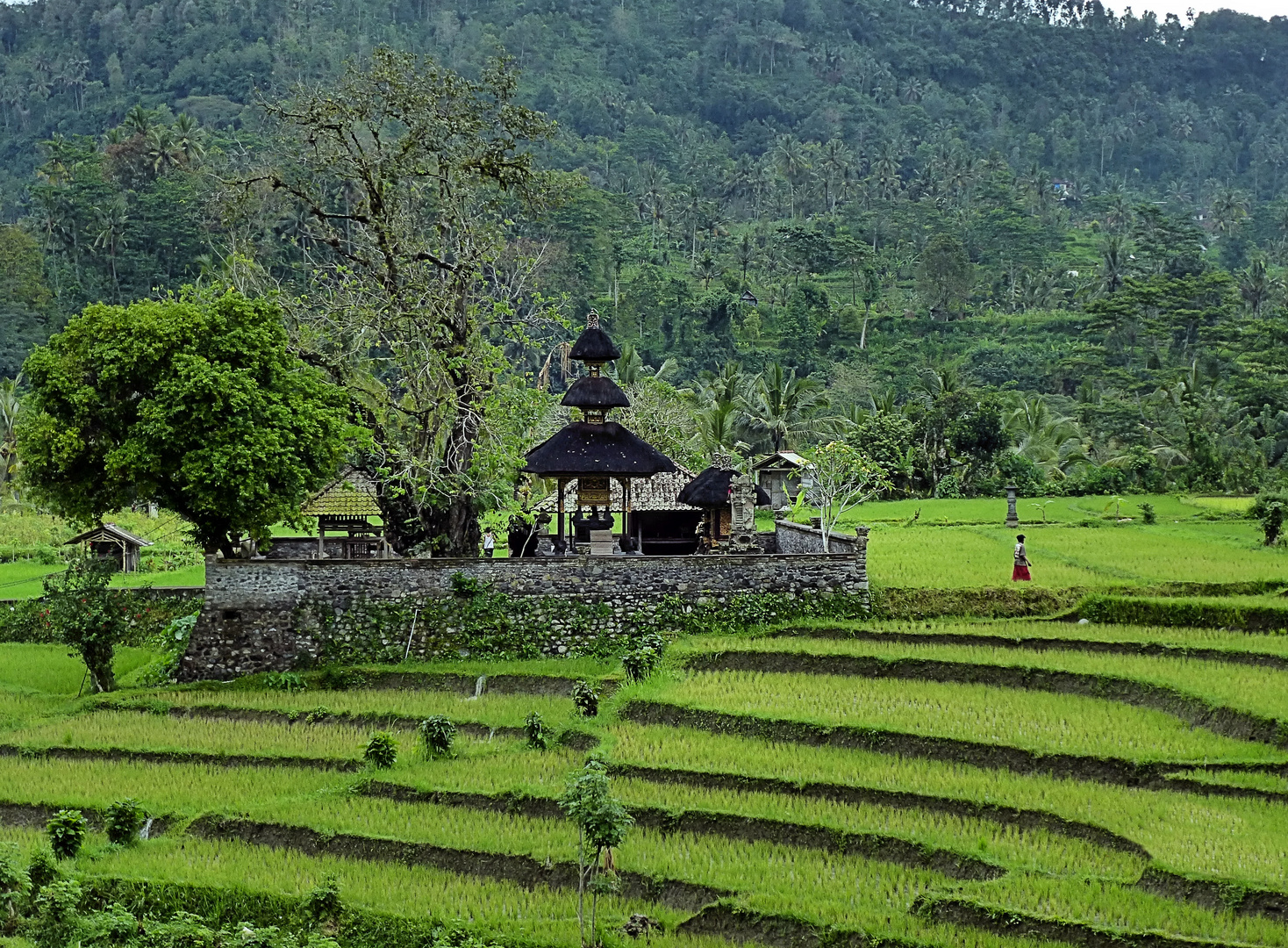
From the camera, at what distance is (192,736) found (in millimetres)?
20641

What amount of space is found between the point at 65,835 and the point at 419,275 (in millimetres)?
12865

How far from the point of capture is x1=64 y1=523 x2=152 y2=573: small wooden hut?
3272 centimetres

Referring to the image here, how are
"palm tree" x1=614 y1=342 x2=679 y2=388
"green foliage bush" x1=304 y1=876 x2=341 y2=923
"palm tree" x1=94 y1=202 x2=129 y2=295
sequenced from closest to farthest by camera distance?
"green foliage bush" x1=304 y1=876 x2=341 y2=923, "palm tree" x1=614 y1=342 x2=679 y2=388, "palm tree" x1=94 y1=202 x2=129 y2=295

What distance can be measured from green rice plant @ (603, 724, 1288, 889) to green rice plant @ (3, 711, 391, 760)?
379cm

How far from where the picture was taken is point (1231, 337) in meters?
58.7

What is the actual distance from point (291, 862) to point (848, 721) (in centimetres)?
696

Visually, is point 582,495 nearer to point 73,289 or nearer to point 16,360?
point 16,360

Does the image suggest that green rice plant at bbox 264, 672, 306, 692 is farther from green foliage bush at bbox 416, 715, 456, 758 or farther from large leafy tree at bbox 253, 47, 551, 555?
green foliage bush at bbox 416, 715, 456, 758

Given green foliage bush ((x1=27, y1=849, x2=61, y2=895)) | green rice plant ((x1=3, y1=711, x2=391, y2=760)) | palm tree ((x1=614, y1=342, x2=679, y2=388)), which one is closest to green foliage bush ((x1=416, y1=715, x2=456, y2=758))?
green rice plant ((x1=3, y1=711, x2=391, y2=760))

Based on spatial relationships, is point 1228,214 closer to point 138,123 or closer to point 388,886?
point 138,123

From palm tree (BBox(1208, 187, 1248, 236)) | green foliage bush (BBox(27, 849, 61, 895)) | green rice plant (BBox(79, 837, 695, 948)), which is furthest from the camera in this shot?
palm tree (BBox(1208, 187, 1248, 236))

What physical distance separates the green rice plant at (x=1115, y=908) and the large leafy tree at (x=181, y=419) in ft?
45.1

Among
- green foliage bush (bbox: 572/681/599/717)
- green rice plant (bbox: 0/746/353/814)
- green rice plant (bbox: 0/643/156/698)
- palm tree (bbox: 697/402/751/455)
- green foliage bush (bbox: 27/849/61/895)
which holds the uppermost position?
palm tree (bbox: 697/402/751/455)

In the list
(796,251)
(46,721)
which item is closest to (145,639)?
(46,721)
